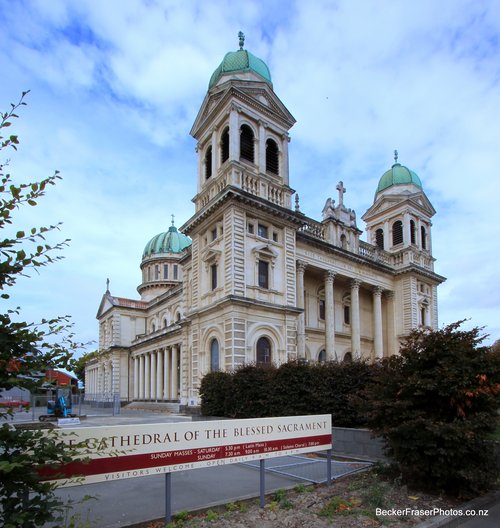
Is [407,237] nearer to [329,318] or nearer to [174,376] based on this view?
[329,318]

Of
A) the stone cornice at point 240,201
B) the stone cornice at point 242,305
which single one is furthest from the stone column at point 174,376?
the stone cornice at point 240,201

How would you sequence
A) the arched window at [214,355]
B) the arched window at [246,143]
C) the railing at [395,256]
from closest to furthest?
1. the arched window at [214,355]
2. the arched window at [246,143]
3. the railing at [395,256]

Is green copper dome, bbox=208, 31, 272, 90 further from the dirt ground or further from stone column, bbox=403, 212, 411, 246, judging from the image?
the dirt ground

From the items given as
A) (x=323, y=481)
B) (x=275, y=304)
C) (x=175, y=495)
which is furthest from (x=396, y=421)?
(x=275, y=304)

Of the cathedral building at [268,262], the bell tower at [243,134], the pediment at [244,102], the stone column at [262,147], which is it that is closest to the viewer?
the cathedral building at [268,262]

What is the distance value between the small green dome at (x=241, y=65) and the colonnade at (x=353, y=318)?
14.1 m

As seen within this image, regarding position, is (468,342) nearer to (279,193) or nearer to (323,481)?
(323,481)

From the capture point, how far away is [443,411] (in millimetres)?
8703

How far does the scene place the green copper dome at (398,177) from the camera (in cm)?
4976

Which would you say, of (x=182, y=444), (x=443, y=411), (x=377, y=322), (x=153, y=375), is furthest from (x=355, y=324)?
(x=182, y=444)

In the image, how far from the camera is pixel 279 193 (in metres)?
31.6

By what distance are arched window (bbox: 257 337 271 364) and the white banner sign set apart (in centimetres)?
1950

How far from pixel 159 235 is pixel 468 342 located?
227ft

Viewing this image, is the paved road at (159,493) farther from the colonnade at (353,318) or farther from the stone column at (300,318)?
the colonnade at (353,318)
